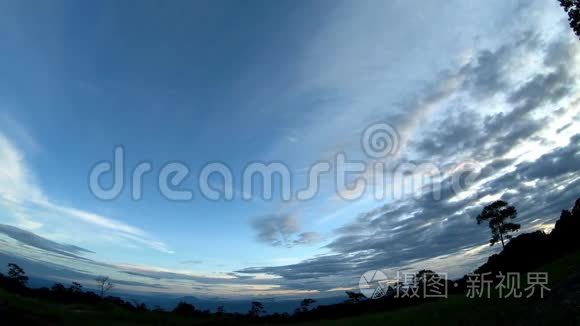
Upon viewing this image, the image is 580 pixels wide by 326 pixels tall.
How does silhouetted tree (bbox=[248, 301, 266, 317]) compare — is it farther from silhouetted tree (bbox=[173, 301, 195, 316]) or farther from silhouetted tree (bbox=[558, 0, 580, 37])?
silhouetted tree (bbox=[558, 0, 580, 37])

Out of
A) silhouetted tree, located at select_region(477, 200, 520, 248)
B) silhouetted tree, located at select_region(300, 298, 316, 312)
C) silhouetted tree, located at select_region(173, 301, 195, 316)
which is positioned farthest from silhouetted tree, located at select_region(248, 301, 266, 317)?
silhouetted tree, located at select_region(477, 200, 520, 248)

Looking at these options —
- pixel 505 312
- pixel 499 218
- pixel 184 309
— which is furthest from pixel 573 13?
pixel 184 309

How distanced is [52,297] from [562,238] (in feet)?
379

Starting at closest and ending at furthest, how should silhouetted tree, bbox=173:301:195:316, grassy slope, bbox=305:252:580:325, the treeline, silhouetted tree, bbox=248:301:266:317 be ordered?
1. grassy slope, bbox=305:252:580:325
2. the treeline
3. silhouetted tree, bbox=173:301:195:316
4. silhouetted tree, bbox=248:301:266:317

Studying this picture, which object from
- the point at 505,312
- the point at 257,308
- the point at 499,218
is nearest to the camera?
the point at 505,312

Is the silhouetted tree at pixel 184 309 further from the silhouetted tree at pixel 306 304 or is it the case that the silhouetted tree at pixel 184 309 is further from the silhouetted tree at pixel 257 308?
the silhouetted tree at pixel 306 304

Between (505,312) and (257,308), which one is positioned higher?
(505,312)

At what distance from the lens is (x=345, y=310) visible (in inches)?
3543

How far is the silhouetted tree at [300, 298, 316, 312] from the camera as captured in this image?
107 m

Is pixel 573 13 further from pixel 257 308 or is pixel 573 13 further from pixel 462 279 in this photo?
pixel 257 308

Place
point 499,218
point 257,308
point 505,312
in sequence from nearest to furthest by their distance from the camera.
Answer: point 505,312 < point 499,218 < point 257,308

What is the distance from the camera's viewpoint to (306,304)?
108312 mm

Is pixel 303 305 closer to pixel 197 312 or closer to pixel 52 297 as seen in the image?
pixel 197 312

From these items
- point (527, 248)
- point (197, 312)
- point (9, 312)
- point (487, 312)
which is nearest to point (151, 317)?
point (197, 312)
